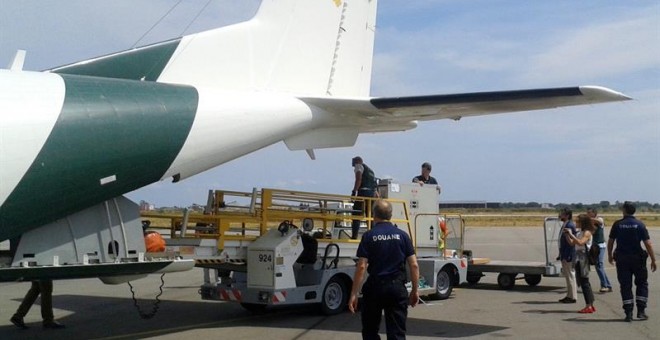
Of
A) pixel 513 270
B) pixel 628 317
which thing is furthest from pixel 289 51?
pixel 513 270

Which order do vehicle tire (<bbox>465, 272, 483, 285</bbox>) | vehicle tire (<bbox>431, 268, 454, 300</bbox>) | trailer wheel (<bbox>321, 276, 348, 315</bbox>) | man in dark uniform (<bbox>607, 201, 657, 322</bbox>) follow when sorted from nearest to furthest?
man in dark uniform (<bbox>607, 201, 657, 322</bbox>) → trailer wheel (<bbox>321, 276, 348, 315</bbox>) → vehicle tire (<bbox>431, 268, 454, 300</bbox>) → vehicle tire (<bbox>465, 272, 483, 285</bbox>)

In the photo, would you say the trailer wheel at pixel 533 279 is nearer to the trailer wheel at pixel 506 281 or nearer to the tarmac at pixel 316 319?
the tarmac at pixel 316 319

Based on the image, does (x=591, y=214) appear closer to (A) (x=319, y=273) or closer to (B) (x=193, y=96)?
(A) (x=319, y=273)

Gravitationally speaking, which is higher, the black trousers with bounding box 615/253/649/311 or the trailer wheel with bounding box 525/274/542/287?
the black trousers with bounding box 615/253/649/311

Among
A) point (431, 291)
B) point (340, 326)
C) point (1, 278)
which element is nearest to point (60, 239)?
point (1, 278)

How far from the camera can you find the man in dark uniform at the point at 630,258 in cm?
1058

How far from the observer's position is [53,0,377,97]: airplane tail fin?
32.0 feet

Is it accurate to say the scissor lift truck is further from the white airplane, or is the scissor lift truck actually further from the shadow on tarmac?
the white airplane

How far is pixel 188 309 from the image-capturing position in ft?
42.8

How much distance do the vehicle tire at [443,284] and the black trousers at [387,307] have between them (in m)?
6.58

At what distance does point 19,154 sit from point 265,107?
3728 mm

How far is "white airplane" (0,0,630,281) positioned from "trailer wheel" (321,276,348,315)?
2.12 m

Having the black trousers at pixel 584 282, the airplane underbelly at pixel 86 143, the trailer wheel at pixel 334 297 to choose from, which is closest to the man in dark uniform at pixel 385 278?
the airplane underbelly at pixel 86 143

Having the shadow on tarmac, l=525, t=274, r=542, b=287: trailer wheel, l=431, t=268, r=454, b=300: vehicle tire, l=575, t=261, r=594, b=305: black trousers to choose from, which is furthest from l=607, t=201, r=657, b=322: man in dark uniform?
l=525, t=274, r=542, b=287: trailer wheel
